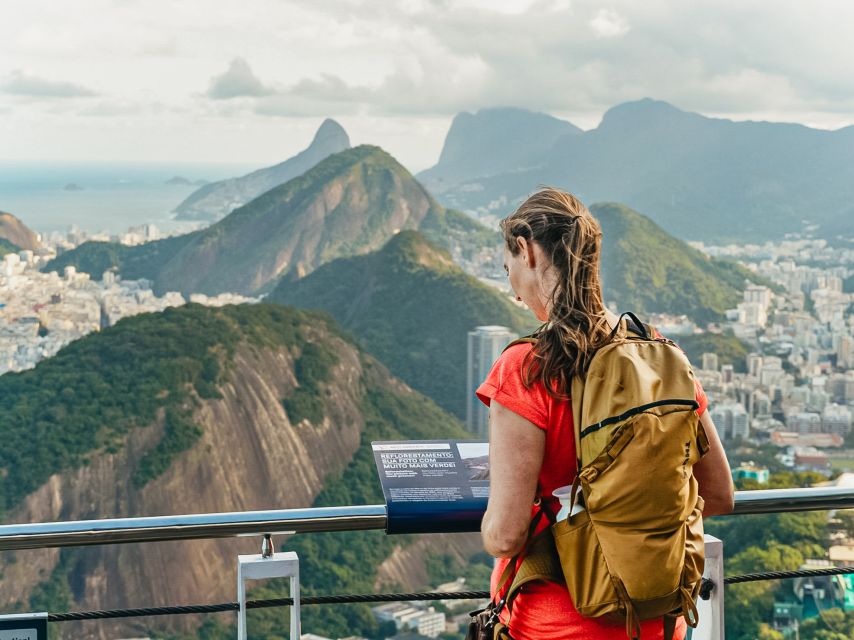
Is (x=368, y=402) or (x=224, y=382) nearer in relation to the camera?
(x=224, y=382)

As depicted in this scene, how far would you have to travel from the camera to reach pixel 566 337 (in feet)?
3.82

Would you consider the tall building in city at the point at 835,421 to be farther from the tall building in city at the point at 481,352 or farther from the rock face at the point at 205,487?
the rock face at the point at 205,487

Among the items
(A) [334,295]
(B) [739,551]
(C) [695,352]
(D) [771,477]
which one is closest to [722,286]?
(C) [695,352]

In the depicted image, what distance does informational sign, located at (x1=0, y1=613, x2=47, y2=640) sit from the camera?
1533mm

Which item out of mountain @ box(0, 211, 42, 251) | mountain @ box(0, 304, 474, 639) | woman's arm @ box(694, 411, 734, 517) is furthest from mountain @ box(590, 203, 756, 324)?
woman's arm @ box(694, 411, 734, 517)

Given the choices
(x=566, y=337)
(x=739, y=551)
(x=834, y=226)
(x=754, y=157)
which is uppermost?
(x=754, y=157)

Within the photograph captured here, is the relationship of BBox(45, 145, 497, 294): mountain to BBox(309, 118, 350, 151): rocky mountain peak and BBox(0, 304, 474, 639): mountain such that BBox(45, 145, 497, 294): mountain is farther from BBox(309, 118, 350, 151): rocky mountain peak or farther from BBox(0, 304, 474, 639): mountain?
BBox(0, 304, 474, 639): mountain

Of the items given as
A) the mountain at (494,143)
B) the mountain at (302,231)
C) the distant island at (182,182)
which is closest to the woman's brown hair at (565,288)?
the mountain at (302,231)

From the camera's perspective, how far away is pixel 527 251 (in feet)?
3.99

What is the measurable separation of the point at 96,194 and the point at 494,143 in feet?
117

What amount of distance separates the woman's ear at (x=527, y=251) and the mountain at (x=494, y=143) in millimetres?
89880

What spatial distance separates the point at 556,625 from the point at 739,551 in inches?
707

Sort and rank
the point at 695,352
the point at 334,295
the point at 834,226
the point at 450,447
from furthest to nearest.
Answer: the point at 834,226, the point at 334,295, the point at 695,352, the point at 450,447

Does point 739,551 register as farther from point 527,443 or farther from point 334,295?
point 334,295
